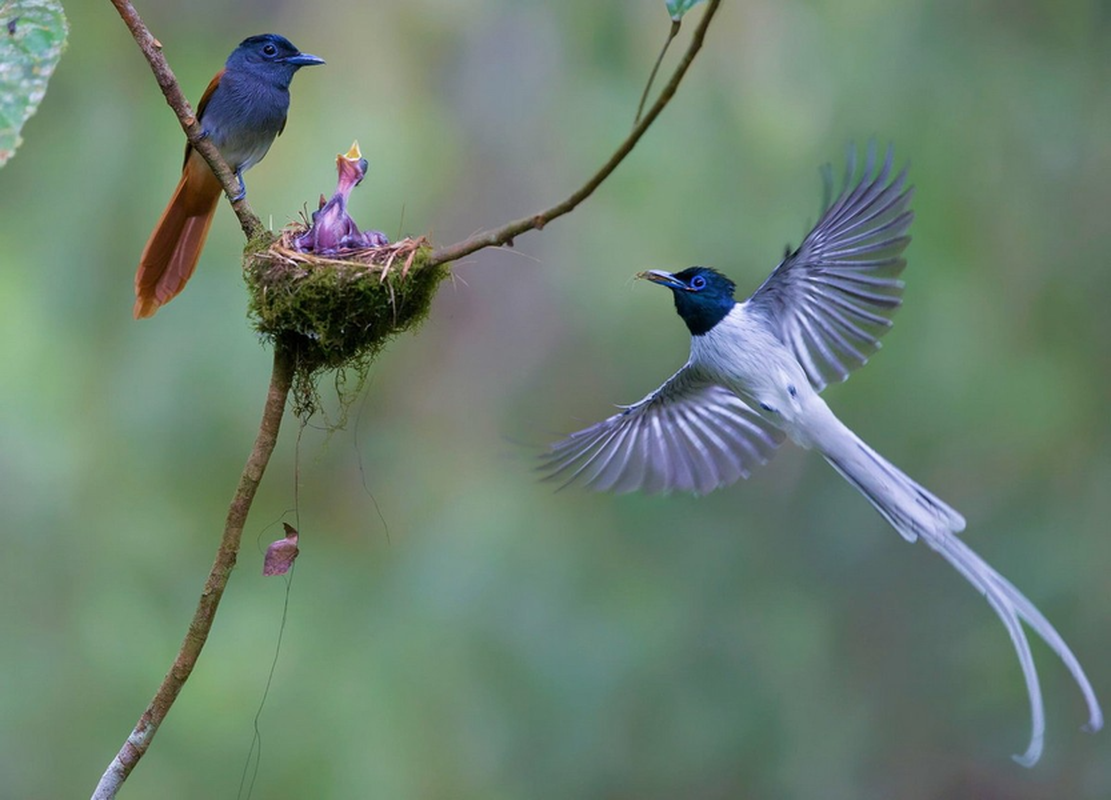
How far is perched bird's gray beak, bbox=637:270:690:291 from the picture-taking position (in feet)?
8.15

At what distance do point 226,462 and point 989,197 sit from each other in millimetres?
3031

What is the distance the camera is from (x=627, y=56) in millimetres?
4773

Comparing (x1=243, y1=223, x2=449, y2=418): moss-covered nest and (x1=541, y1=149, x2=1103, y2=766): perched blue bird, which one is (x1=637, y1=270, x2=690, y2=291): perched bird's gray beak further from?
(x1=243, y1=223, x2=449, y2=418): moss-covered nest

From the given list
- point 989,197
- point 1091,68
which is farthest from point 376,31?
point 1091,68

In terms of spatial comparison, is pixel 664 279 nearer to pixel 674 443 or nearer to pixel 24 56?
pixel 674 443

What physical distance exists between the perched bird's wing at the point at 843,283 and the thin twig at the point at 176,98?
103 cm

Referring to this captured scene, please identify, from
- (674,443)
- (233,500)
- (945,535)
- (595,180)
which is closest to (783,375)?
(674,443)

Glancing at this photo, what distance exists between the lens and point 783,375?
8.30 ft

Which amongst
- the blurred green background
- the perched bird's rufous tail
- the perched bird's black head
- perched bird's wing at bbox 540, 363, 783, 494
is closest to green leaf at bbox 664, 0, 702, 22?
perched bird's wing at bbox 540, 363, 783, 494

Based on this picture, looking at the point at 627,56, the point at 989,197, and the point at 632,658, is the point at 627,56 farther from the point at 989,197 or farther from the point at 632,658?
the point at 632,658

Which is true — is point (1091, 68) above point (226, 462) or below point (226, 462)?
above

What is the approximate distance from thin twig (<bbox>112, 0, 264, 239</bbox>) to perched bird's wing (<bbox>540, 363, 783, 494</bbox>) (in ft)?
2.94

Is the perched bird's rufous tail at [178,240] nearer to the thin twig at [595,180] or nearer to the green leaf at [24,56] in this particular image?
the thin twig at [595,180]

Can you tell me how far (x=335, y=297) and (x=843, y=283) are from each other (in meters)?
0.99
